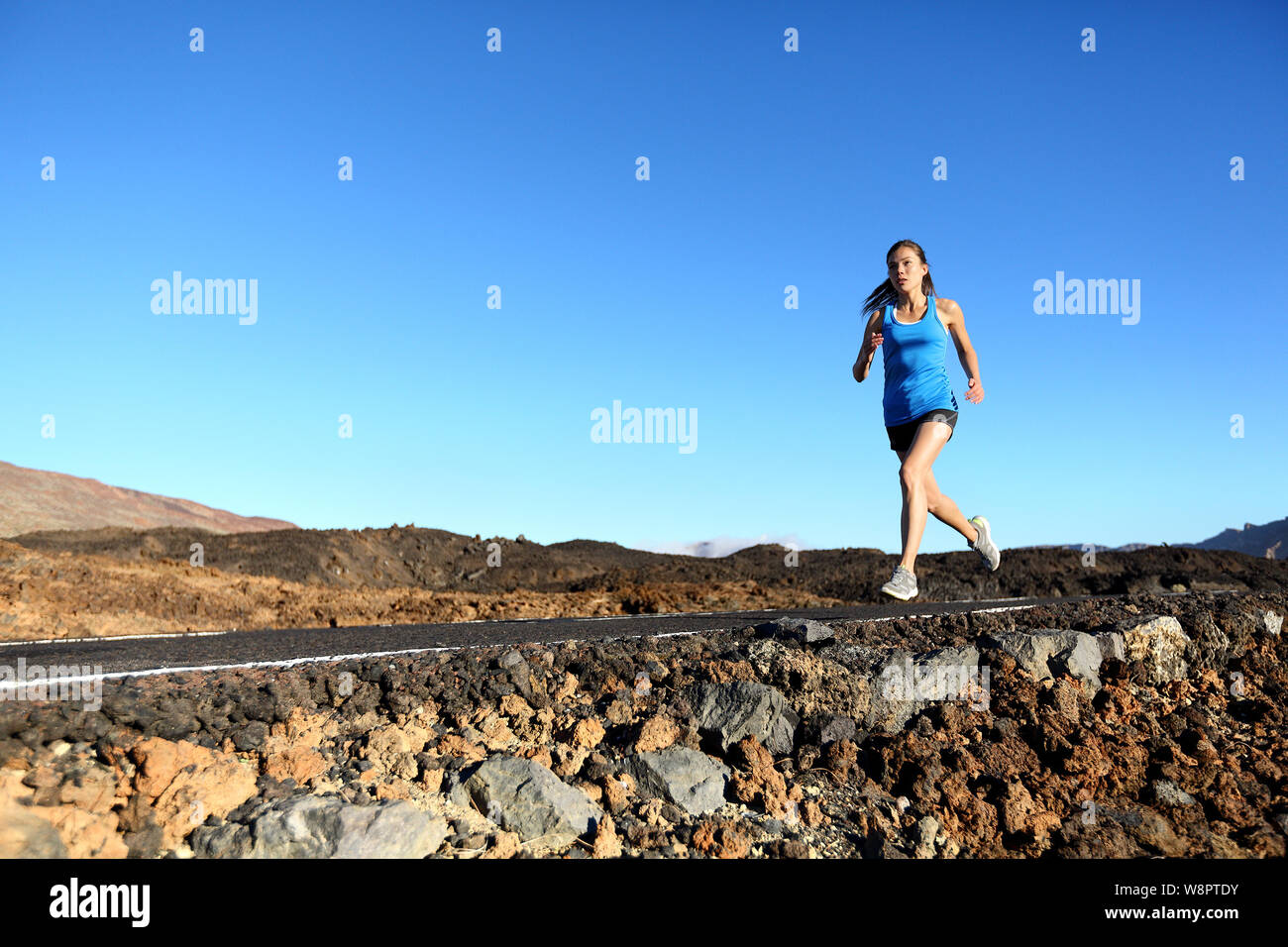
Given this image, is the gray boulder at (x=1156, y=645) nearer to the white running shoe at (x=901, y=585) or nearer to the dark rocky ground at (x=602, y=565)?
the white running shoe at (x=901, y=585)

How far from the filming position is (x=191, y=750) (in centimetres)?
325

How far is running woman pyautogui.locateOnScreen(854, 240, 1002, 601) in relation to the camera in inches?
223

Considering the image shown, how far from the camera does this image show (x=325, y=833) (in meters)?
3.03

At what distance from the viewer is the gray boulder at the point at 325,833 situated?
9.64 feet

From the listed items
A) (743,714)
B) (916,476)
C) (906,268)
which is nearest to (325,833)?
(743,714)

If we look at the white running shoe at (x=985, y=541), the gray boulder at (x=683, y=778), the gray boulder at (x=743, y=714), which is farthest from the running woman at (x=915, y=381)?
the gray boulder at (x=683, y=778)

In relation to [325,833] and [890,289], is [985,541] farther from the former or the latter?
[325,833]

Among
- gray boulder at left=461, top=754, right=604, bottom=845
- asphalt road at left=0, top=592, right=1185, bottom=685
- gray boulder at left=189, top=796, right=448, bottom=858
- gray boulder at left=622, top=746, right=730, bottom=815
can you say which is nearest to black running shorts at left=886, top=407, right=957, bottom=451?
asphalt road at left=0, top=592, right=1185, bottom=685

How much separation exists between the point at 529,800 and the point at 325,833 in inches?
30.7

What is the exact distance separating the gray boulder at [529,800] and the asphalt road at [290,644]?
1296mm

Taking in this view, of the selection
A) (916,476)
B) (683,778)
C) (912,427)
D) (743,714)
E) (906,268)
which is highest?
(906,268)

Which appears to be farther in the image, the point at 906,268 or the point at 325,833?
the point at 906,268
